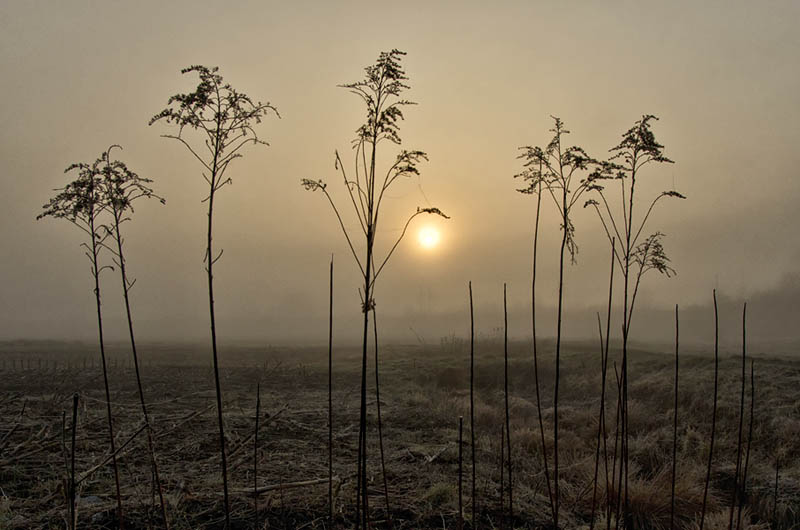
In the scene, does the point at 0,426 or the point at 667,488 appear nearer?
the point at 667,488

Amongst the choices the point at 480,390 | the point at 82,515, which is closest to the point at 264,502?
the point at 82,515

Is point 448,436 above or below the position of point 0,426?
below

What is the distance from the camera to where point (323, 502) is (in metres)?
4.70

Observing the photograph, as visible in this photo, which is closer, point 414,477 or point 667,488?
point 667,488

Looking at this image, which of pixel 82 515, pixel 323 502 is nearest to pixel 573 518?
pixel 323 502

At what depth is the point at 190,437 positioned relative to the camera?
7.56 meters

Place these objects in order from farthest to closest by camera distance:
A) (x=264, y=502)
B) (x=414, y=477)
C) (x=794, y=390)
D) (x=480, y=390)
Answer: (x=480, y=390) → (x=794, y=390) → (x=414, y=477) → (x=264, y=502)

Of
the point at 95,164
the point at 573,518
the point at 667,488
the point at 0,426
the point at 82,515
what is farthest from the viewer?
the point at 0,426

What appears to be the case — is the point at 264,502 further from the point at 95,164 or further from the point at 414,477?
the point at 95,164

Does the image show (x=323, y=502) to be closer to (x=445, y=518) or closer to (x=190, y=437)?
(x=445, y=518)

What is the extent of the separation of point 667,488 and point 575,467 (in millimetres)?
1525

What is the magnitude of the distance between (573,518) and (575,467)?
1.95 metres

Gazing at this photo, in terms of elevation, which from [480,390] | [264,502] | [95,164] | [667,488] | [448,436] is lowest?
[480,390]

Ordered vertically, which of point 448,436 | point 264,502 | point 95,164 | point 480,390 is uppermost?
point 95,164
